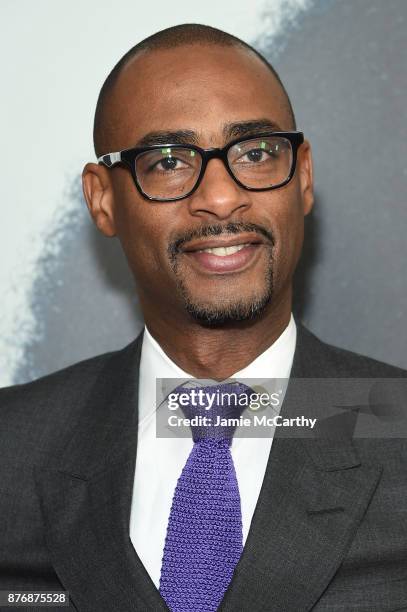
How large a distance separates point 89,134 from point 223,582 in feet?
3.90

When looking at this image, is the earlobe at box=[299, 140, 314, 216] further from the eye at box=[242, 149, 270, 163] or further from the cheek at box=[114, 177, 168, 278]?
the cheek at box=[114, 177, 168, 278]

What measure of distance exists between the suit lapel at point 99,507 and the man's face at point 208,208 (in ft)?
0.80

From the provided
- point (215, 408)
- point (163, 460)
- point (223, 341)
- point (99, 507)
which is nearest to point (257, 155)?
point (223, 341)

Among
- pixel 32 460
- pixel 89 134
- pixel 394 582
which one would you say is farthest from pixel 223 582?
pixel 89 134

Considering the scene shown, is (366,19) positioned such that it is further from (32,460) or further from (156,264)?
(32,460)

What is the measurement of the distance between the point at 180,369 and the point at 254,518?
409 mm

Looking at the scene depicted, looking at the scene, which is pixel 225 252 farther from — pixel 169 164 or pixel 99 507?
pixel 99 507

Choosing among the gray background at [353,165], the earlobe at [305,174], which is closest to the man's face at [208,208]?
the earlobe at [305,174]

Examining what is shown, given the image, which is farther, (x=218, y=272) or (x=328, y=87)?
(x=328, y=87)

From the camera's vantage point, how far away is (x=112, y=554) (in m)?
1.69

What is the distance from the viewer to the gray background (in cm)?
225

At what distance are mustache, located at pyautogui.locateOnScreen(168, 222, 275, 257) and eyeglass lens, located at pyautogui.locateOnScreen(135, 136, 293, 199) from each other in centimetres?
8

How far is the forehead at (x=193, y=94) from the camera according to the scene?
1789mm

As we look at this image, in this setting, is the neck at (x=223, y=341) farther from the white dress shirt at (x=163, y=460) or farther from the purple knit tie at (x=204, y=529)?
the purple knit tie at (x=204, y=529)
